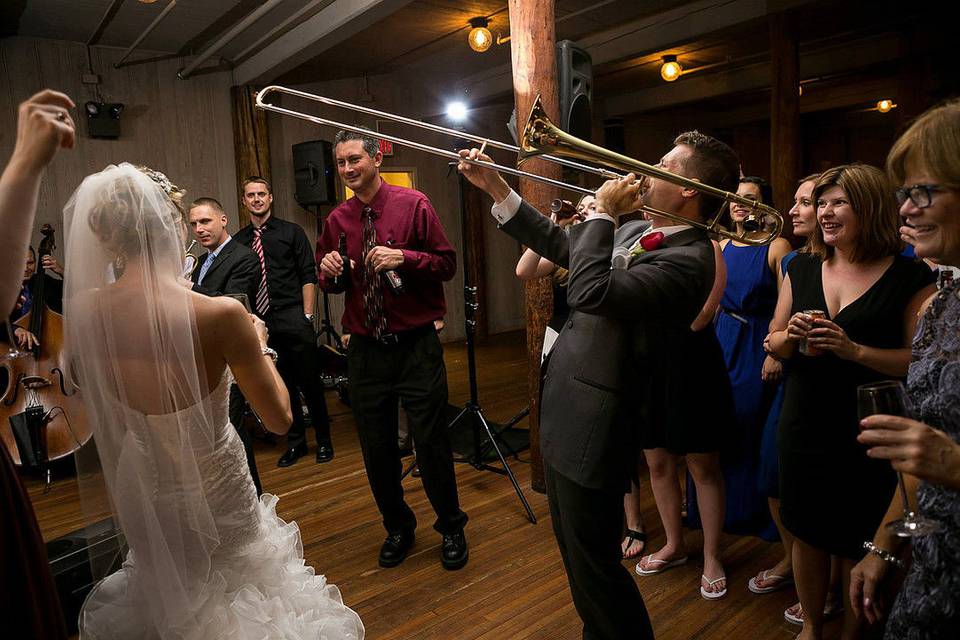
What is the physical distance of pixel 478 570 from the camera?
279 cm

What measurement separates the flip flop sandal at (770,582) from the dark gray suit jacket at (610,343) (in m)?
1.14

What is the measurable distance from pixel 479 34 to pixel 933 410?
5310 mm

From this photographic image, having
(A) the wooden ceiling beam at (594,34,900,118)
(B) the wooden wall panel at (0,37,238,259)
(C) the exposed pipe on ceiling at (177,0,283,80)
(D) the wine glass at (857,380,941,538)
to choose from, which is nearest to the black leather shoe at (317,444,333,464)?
(C) the exposed pipe on ceiling at (177,0,283,80)

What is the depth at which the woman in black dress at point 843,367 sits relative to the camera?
185 centimetres

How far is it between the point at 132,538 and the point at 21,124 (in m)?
0.95

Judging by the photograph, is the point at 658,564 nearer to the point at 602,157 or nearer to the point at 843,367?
the point at 843,367

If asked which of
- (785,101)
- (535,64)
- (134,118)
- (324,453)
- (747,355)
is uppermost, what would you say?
(134,118)

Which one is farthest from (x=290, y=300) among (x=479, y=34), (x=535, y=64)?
(x=479, y=34)

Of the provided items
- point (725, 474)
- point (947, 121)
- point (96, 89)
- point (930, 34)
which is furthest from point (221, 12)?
point (930, 34)

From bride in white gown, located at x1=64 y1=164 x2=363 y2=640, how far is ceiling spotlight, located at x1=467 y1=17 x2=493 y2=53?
4693 mm

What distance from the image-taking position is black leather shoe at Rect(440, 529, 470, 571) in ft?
9.20

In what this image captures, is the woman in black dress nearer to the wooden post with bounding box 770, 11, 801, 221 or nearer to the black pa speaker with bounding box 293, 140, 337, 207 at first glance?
the wooden post with bounding box 770, 11, 801, 221

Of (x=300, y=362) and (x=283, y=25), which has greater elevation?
(x=283, y=25)

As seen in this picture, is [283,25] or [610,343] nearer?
[610,343]
